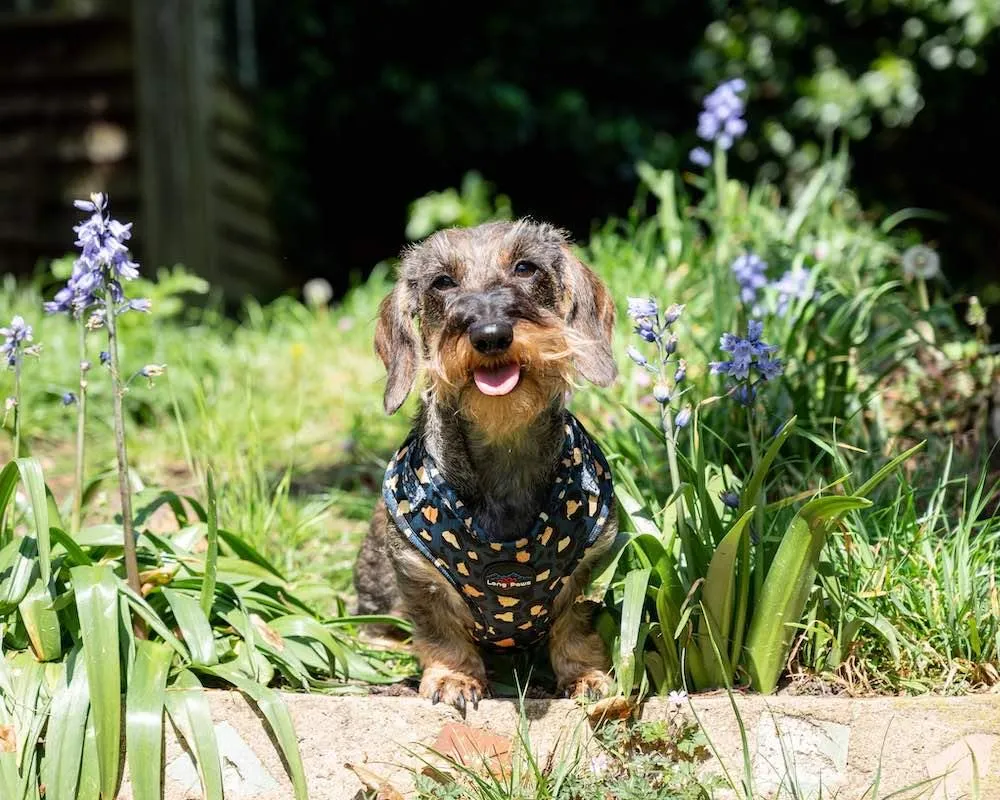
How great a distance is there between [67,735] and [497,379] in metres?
1.37

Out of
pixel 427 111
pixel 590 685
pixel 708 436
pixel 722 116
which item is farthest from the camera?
pixel 427 111

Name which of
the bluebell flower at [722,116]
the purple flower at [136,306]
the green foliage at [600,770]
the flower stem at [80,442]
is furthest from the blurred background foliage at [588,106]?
→ the green foliage at [600,770]

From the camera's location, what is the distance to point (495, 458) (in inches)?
119

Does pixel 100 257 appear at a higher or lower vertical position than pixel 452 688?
higher

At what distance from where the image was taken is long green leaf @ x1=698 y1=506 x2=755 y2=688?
9.05ft

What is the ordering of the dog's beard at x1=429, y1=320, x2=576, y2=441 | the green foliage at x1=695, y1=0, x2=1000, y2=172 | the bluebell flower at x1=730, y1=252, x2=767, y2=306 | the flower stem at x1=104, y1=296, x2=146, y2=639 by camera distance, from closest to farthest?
1. the dog's beard at x1=429, y1=320, x2=576, y2=441
2. the flower stem at x1=104, y1=296, x2=146, y2=639
3. the bluebell flower at x1=730, y1=252, x2=767, y2=306
4. the green foliage at x1=695, y1=0, x2=1000, y2=172

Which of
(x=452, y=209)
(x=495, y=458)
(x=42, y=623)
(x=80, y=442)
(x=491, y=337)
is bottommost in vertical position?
(x=42, y=623)

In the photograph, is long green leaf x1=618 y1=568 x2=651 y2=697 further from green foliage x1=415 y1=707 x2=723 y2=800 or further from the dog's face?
the dog's face

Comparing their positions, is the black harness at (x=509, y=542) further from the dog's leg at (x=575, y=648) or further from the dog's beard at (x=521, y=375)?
the dog's beard at (x=521, y=375)

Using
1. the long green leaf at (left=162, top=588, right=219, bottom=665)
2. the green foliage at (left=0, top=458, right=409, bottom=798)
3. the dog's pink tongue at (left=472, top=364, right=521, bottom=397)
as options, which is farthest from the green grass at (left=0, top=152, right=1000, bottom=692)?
the long green leaf at (left=162, top=588, right=219, bottom=665)

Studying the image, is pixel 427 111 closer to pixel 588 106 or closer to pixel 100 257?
pixel 588 106

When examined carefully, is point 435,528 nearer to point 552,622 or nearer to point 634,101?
point 552,622

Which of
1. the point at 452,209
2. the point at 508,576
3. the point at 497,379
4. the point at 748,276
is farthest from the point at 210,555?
the point at 452,209

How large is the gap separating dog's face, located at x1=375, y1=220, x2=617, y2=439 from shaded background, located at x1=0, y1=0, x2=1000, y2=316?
5695mm
